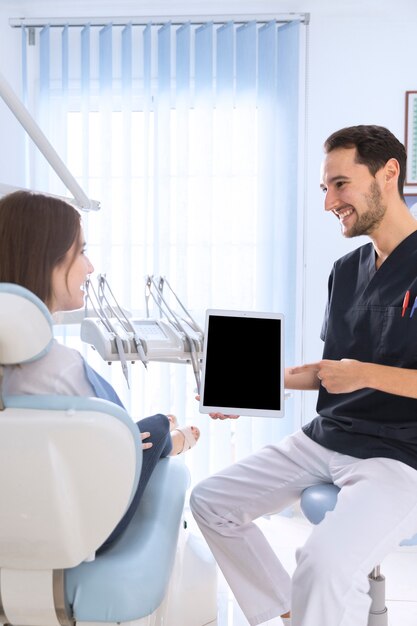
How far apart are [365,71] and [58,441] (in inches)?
95.1

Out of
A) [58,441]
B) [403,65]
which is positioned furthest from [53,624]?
[403,65]

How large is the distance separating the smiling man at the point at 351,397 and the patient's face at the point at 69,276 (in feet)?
1.88

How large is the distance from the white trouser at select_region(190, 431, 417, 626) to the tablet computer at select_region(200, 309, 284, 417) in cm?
23

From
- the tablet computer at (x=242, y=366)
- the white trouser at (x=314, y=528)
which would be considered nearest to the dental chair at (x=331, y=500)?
the white trouser at (x=314, y=528)

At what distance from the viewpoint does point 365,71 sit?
284 centimetres

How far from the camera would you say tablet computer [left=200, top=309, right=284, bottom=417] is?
4.81 feet

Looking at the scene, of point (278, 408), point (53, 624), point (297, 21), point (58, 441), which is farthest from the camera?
point (297, 21)

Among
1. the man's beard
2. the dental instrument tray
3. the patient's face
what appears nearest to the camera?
the patient's face

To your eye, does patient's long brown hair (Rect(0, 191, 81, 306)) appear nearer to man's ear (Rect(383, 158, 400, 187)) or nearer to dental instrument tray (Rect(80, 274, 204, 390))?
dental instrument tray (Rect(80, 274, 204, 390))

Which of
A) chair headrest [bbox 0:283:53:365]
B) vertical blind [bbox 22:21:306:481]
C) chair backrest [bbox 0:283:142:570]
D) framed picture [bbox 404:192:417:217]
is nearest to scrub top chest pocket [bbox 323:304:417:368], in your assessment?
chair backrest [bbox 0:283:142:570]

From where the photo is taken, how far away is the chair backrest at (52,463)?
936mm

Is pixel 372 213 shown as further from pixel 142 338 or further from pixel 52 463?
pixel 52 463

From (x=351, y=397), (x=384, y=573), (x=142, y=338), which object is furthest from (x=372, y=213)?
(x=384, y=573)

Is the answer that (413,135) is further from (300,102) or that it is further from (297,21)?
(297,21)
